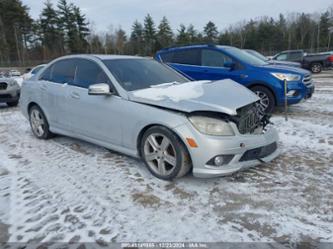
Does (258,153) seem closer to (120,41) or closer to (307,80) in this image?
(307,80)

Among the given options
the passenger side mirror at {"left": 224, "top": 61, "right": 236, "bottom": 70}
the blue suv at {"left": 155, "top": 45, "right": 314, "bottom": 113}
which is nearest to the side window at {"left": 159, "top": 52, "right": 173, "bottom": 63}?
the blue suv at {"left": 155, "top": 45, "right": 314, "bottom": 113}

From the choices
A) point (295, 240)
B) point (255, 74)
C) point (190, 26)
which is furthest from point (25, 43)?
point (295, 240)

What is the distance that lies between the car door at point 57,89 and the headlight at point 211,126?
97.5 inches

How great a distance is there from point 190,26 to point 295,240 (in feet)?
232

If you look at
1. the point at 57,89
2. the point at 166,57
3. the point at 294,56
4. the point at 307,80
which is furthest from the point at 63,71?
the point at 294,56

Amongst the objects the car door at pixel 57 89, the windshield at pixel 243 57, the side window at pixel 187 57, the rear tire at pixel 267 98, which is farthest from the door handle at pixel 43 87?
the rear tire at pixel 267 98

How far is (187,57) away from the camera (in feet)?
26.2

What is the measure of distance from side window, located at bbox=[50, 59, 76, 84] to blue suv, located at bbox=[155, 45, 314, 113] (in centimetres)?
294

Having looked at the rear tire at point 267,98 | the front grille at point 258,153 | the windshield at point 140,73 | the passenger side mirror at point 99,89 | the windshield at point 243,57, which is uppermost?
the windshield at point 243,57

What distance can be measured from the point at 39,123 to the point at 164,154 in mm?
3126

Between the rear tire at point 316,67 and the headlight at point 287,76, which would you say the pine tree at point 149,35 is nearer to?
the rear tire at point 316,67

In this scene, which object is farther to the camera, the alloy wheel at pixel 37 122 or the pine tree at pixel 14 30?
the pine tree at pixel 14 30

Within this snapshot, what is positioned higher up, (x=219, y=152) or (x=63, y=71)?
(x=63, y=71)

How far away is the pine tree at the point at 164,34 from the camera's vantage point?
213 feet
